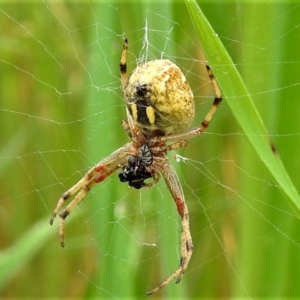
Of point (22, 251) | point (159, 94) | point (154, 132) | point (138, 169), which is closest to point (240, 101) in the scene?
point (159, 94)

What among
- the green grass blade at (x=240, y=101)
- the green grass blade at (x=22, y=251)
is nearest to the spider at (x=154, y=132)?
the green grass blade at (x=22, y=251)

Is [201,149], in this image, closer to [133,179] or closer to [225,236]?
[225,236]

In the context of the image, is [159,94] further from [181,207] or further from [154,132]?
[181,207]

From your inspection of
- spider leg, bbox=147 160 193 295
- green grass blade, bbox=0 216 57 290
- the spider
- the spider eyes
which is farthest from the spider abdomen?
green grass blade, bbox=0 216 57 290

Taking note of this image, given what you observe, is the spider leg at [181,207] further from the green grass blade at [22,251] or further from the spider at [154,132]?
the green grass blade at [22,251]

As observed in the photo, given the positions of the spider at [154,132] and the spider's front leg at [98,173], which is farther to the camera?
the spider's front leg at [98,173]

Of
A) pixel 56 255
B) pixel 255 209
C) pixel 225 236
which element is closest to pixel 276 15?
pixel 255 209

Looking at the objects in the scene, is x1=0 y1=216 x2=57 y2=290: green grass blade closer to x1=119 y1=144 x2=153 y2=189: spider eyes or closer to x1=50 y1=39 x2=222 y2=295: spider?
x1=50 y1=39 x2=222 y2=295: spider
